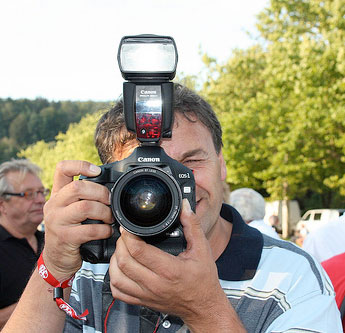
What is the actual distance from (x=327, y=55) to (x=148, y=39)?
1298 cm

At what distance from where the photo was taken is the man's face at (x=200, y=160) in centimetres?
214

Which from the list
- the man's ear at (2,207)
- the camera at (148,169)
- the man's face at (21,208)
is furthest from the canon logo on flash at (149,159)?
the man's ear at (2,207)

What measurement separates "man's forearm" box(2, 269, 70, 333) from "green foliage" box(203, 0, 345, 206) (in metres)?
12.5

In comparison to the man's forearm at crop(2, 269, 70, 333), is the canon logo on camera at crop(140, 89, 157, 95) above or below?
above

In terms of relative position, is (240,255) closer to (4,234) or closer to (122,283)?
(122,283)

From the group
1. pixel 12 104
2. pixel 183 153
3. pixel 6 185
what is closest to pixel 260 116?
pixel 6 185

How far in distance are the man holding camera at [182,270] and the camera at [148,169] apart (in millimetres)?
53

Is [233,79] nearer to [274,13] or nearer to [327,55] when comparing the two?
[274,13]

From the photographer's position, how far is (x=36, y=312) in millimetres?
1902

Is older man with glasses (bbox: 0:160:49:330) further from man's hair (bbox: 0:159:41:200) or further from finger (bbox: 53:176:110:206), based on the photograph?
finger (bbox: 53:176:110:206)

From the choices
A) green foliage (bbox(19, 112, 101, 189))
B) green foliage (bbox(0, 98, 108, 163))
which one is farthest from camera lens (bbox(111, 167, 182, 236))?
green foliage (bbox(0, 98, 108, 163))

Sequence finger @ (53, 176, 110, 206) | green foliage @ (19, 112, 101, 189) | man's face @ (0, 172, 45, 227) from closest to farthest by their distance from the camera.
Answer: finger @ (53, 176, 110, 206) → man's face @ (0, 172, 45, 227) → green foliage @ (19, 112, 101, 189)

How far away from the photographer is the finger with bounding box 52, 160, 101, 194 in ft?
6.04

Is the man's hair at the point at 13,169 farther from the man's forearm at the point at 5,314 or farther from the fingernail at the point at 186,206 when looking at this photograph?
the fingernail at the point at 186,206
